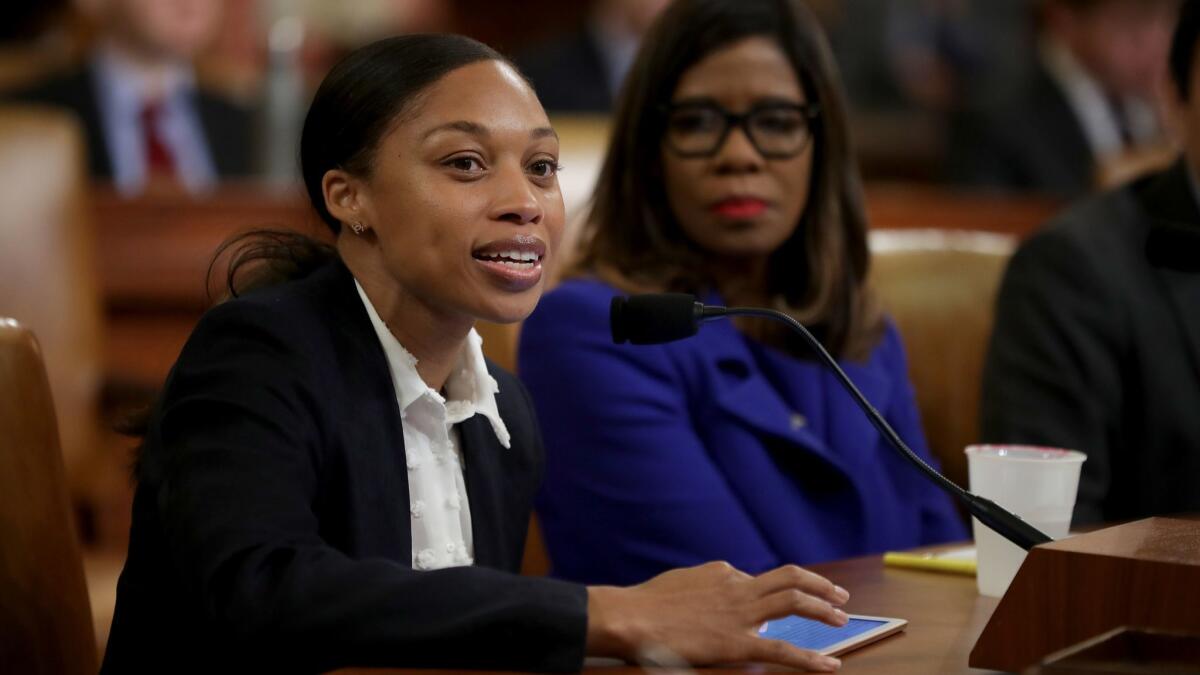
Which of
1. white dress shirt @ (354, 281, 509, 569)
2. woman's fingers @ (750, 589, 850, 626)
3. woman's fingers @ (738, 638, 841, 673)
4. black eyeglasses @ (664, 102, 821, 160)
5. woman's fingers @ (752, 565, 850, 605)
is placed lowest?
woman's fingers @ (738, 638, 841, 673)

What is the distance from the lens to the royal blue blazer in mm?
1845

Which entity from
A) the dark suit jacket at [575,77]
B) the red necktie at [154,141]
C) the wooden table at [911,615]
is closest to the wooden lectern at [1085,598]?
the wooden table at [911,615]

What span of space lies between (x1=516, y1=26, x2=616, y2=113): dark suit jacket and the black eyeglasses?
304cm

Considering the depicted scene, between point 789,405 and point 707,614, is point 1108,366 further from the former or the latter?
point 707,614

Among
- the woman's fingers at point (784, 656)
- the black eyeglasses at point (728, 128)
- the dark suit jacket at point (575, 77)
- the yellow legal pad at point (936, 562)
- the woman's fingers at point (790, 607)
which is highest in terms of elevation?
the dark suit jacket at point (575, 77)

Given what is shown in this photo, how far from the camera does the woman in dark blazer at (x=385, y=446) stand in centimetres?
107

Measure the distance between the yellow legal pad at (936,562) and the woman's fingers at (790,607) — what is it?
1.44 feet

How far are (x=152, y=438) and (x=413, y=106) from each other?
0.32 metres

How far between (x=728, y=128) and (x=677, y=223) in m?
0.15

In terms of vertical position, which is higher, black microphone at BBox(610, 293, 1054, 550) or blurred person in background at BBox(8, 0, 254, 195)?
blurred person in background at BBox(8, 0, 254, 195)

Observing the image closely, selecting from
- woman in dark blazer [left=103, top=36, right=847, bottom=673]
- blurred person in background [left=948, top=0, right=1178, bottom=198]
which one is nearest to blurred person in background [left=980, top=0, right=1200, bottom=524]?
woman in dark blazer [left=103, top=36, right=847, bottom=673]

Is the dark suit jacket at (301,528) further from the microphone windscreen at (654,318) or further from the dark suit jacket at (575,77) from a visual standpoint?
the dark suit jacket at (575,77)

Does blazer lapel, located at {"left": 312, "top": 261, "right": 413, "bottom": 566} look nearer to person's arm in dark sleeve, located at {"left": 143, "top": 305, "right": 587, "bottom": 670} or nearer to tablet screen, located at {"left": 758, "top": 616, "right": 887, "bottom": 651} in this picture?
person's arm in dark sleeve, located at {"left": 143, "top": 305, "right": 587, "bottom": 670}

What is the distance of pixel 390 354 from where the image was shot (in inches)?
50.8
